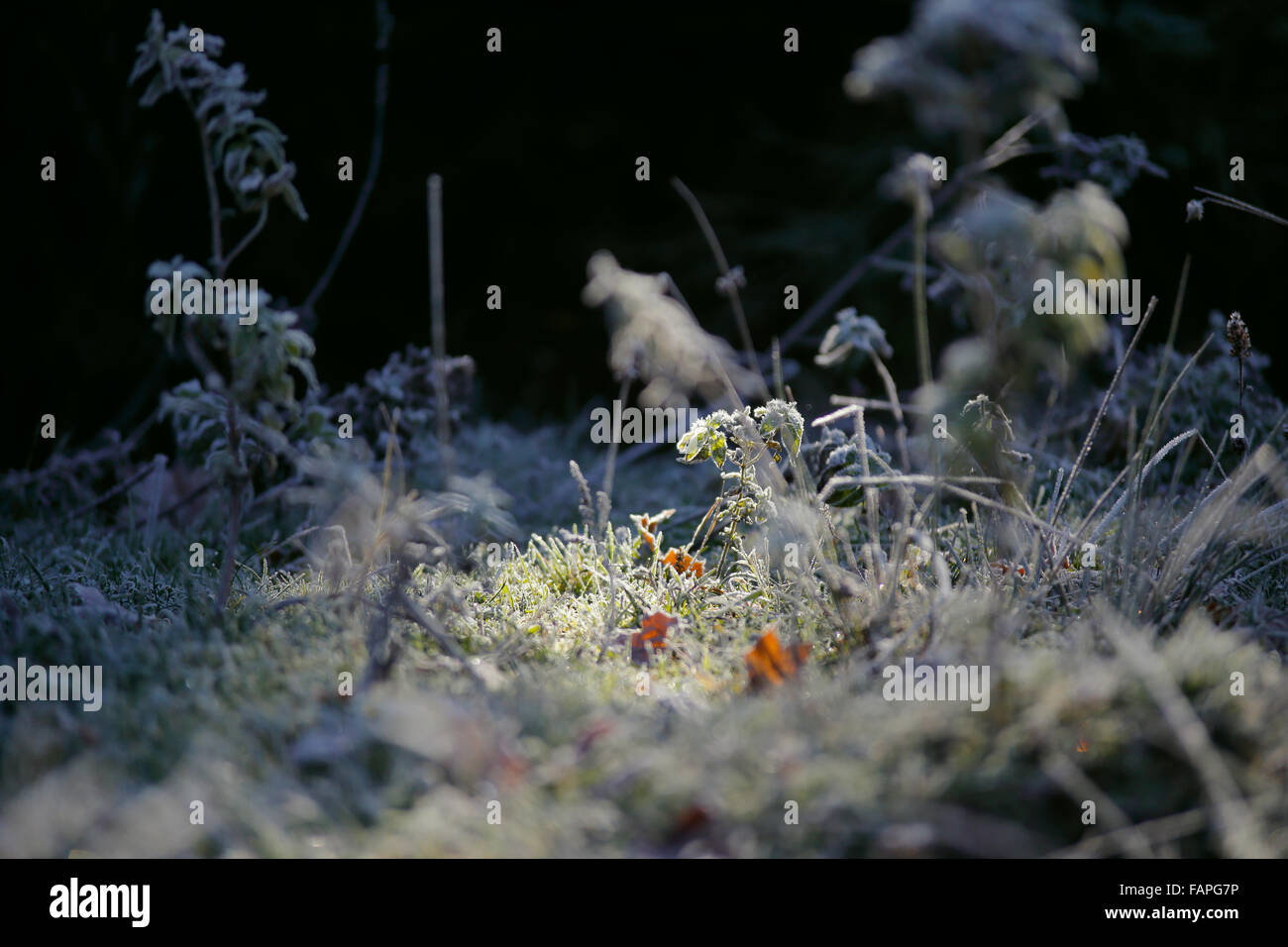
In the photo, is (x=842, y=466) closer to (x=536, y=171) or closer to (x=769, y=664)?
(x=769, y=664)

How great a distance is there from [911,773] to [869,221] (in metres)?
4.20

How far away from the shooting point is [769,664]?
1.73 m

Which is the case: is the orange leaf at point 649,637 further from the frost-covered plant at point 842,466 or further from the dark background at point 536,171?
the dark background at point 536,171

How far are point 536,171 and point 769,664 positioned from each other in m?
4.44

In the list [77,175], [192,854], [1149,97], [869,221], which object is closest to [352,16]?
[77,175]

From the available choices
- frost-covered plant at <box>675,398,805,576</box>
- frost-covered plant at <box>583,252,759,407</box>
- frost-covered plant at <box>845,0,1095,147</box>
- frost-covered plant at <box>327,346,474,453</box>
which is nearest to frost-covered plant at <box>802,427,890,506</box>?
frost-covered plant at <box>675,398,805,576</box>

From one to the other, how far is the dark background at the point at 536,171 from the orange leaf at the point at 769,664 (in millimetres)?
3289

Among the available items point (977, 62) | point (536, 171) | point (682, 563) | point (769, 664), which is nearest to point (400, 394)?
point (682, 563)

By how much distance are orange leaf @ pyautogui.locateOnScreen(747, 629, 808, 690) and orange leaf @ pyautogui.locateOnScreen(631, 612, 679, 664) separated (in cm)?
30

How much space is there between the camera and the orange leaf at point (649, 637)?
201 cm

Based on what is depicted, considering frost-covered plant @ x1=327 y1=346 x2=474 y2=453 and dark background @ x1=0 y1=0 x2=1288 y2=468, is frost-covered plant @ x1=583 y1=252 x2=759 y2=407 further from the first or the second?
dark background @ x1=0 y1=0 x2=1288 y2=468

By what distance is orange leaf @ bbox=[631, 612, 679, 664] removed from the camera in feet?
6.61
